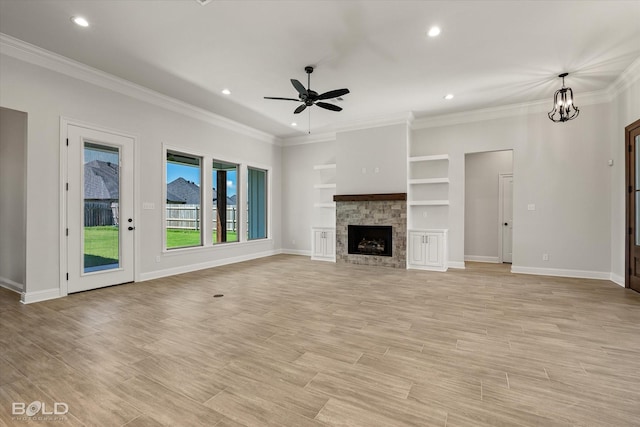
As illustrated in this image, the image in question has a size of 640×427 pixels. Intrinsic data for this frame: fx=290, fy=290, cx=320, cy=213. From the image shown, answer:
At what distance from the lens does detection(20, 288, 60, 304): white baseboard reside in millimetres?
3877

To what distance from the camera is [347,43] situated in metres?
3.76

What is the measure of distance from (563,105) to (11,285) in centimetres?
952

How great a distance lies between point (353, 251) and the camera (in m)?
7.16

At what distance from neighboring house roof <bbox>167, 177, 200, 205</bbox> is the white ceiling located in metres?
1.77

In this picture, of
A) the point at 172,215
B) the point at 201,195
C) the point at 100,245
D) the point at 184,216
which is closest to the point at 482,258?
the point at 201,195

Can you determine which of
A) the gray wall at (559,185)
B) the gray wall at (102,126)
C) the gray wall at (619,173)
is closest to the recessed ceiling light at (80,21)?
the gray wall at (102,126)

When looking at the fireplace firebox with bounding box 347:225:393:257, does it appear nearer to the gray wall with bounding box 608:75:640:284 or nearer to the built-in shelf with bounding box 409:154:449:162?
the built-in shelf with bounding box 409:154:449:162

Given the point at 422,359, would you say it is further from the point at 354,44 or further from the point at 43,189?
the point at 43,189

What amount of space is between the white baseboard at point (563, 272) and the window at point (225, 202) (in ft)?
21.2

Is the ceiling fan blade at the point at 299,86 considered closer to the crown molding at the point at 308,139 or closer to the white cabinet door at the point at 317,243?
the crown molding at the point at 308,139

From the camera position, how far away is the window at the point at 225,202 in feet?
23.4

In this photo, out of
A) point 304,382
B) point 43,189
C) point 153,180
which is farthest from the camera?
point 153,180

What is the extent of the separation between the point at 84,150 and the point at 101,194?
712 millimetres

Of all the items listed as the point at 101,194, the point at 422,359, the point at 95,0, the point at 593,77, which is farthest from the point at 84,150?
the point at 593,77
